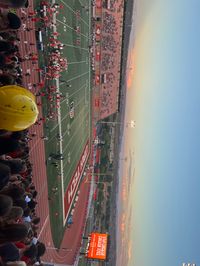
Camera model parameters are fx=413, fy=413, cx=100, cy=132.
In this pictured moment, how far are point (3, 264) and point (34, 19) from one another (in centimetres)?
1533

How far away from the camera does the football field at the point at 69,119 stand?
83.1ft

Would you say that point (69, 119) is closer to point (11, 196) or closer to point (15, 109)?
point (11, 196)

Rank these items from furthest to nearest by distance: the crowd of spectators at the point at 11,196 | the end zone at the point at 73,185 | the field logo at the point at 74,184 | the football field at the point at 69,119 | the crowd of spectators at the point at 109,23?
1. the crowd of spectators at the point at 109,23
2. the field logo at the point at 74,184
3. the end zone at the point at 73,185
4. the football field at the point at 69,119
5. the crowd of spectators at the point at 11,196

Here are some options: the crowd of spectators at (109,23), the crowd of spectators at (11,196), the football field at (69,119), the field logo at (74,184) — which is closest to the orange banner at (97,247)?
the football field at (69,119)

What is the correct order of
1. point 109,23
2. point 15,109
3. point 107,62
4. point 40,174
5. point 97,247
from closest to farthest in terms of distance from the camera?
point 15,109 < point 40,174 < point 97,247 < point 109,23 < point 107,62

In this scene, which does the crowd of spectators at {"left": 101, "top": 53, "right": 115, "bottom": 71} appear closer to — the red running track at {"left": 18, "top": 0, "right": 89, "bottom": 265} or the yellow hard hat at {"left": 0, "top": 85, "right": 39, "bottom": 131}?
the red running track at {"left": 18, "top": 0, "right": 89, "bottom": 265}

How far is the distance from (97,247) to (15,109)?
24.1 metres

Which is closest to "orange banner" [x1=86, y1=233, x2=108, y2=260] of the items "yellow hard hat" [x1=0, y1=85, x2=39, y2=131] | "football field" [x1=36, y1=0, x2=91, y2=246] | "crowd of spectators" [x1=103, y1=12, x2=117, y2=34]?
"football field" [x1=36, y1=0, x2=91, y2=246]

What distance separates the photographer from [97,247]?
1219 inches

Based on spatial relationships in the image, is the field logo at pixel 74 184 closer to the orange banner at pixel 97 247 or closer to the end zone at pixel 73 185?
the end zone at pixel 73 185

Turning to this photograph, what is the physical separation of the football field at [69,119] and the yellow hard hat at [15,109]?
1400 cm

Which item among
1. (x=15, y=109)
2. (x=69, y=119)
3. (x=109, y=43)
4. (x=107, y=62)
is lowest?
(x=69, y=119)

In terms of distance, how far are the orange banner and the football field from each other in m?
2.97

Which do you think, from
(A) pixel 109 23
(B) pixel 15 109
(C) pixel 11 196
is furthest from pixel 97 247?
(A) pixel 109 23
